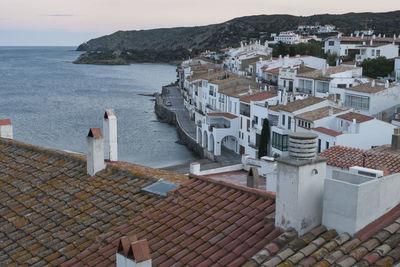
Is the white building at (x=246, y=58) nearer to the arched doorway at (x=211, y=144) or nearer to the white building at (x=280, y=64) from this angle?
the white building at (x=280, y=64)

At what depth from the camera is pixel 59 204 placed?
26.3 ft

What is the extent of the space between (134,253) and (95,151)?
4449 mm

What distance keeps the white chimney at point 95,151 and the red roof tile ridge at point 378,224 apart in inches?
199

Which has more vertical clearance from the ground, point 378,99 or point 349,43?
point 349,43

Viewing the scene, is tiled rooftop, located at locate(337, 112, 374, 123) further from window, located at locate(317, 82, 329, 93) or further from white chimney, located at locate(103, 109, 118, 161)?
white chimney, located at locate(103, 109, 118, 161)

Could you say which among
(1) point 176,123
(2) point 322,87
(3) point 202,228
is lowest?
(1) point 176,123

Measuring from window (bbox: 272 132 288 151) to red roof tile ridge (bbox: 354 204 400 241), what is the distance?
86.6ft

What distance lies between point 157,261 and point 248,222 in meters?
1.18

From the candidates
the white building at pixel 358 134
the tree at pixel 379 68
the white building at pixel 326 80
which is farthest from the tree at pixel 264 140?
the tree at pixel 379 68

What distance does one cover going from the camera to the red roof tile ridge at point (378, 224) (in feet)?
15.6

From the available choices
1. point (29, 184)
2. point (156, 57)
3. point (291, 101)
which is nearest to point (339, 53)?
point (291, 101)

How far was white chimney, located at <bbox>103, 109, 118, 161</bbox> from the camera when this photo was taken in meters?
9.20

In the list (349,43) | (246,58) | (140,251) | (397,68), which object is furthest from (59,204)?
(349,43)

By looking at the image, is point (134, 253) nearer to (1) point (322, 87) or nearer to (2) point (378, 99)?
(2) point (378, 99)
